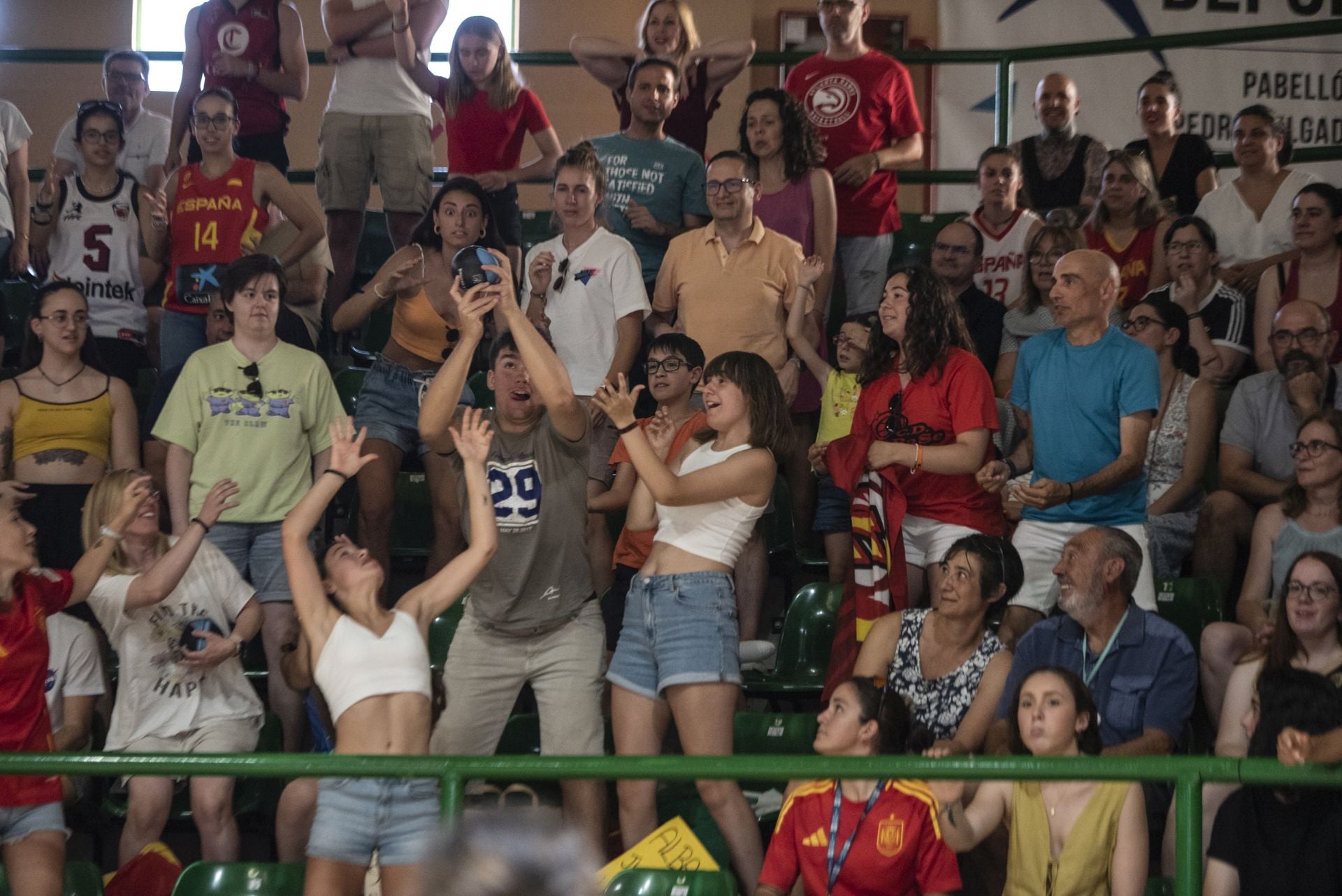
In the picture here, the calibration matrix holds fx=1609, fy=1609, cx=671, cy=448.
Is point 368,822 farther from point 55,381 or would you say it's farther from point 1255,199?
point 1255,199

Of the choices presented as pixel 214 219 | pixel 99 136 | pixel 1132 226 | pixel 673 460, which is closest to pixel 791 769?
pixel 673 460

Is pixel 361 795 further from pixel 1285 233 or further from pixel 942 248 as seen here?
pixel 1285 233

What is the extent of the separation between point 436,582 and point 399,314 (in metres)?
1.90

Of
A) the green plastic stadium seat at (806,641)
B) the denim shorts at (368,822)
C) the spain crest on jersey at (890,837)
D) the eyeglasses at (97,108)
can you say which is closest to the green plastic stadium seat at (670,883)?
the spain crest on jersey at (890,837)

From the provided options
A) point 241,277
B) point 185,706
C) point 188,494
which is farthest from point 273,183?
point 185,706

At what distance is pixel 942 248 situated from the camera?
261 inches

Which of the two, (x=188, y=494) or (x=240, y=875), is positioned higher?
(x=188, y=494)

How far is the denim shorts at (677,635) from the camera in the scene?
4121 mm

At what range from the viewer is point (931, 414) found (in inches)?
197

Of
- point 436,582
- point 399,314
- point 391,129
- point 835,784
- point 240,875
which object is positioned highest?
point 391,129

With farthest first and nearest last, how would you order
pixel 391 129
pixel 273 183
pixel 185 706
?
pixel 391 129
pixel 273 183
pixel 185 706

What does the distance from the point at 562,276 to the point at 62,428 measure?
182cm

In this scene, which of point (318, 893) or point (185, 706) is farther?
point (185, 706)

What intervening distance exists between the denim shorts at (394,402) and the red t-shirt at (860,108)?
230 cm
